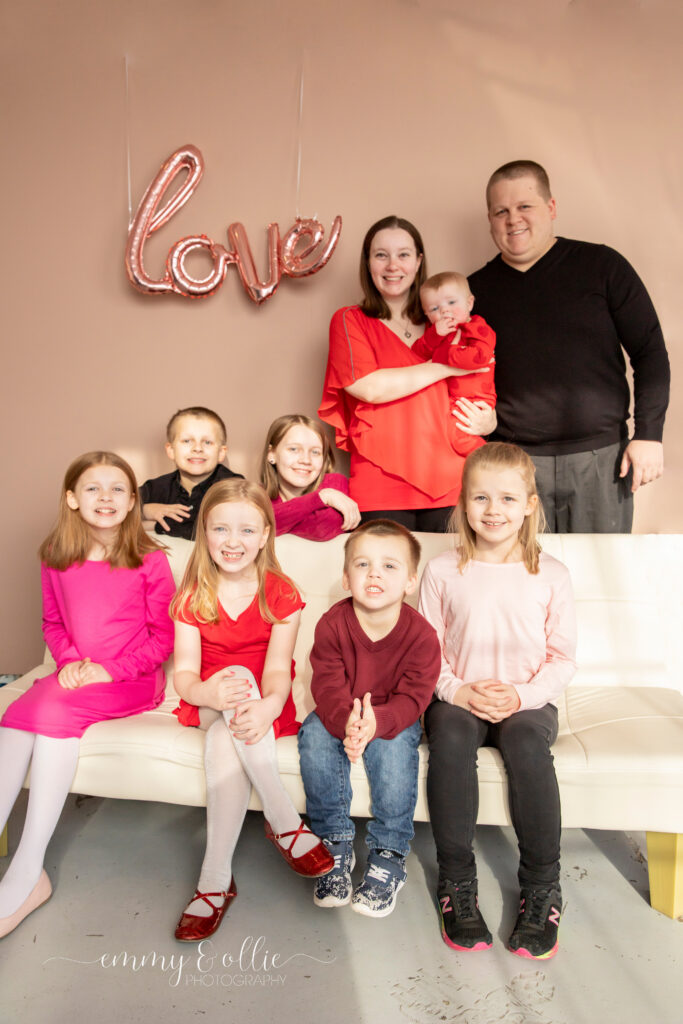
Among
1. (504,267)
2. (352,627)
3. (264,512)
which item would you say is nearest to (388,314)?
(504,267)

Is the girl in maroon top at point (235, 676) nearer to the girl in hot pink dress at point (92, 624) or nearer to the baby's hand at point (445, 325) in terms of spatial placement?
the girl in hot pink dress at point (92, 624)

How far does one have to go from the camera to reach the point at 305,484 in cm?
249

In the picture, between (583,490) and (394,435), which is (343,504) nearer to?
(394,435)

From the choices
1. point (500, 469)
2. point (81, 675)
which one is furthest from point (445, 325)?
point (81, 675)

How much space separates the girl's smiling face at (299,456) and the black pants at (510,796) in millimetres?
977

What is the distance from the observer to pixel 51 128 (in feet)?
10.0

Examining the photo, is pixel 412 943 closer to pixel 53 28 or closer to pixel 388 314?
pixel 388 314

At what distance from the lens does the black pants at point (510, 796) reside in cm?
170

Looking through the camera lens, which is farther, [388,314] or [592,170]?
[592,170]

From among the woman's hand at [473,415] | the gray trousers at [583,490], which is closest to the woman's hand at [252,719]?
the woman's hand at [473,415]

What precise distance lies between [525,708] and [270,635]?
679mm

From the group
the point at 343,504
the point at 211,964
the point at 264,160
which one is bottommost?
the point at 211,964

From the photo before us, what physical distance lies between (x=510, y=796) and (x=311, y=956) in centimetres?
55

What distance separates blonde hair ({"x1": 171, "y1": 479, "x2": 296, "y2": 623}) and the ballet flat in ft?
2.29
